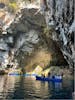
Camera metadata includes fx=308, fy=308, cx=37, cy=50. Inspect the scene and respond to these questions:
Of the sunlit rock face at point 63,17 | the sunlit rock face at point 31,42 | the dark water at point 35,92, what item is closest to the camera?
the dark water at point 35,92

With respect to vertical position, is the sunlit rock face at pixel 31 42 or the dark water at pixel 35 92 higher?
the sunlit rock face at pixel 31 42

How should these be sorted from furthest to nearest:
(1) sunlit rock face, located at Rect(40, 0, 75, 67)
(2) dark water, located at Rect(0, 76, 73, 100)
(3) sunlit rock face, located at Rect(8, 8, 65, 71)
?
(3) sunlit rock face, located at Rect(8, 8, 65, 71), (1) sunlit rock face, located at Rect(40, 0, 75, 67), (2) dark water, located at Rect(0, 76, 73, 100)

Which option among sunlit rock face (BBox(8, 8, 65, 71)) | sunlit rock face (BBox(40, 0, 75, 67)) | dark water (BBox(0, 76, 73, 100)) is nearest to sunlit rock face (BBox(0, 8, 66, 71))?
sunlit rock face (BBox(8, 8, 65, 71))

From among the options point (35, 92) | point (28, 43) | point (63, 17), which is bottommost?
point (35, 92)

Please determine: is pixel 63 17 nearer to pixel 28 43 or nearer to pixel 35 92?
pixel 35 92

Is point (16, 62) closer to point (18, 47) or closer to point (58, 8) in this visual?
point (18, 47)

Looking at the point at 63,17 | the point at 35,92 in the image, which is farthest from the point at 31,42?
the point at 35,92

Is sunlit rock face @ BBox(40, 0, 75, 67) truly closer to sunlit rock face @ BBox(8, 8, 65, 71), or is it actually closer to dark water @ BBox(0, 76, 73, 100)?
dark water @ BBox(0, 76, 73, 100)

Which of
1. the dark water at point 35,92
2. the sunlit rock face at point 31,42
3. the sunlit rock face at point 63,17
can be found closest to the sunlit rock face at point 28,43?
the sunlit rock face at point 31,42

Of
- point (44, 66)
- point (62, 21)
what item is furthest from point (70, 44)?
point (44, 66)

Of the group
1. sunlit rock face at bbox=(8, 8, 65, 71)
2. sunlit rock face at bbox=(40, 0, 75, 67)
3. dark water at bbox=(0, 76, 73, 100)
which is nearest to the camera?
dark water at bbox=(0, 76, 73, 100)

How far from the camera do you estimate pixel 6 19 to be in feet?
290

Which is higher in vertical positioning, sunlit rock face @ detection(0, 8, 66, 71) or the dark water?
sunlit rock face @ detection(0, 8, 66, 71)

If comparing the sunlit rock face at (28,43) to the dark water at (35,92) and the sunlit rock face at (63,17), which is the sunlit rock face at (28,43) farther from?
the dark water at (35,92)
